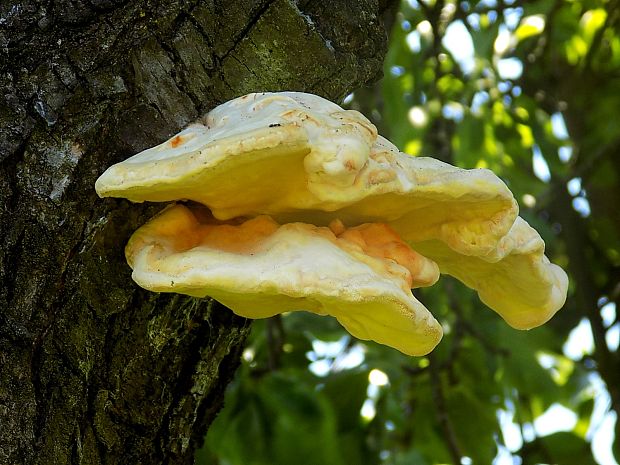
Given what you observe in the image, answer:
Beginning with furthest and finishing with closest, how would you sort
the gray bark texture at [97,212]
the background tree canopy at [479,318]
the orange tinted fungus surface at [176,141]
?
the background tree canopy at [479,318]
the gray bark texture at [97,212]
the orange tinted fungus surface at [176,141]

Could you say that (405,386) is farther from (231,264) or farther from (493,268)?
(231,264)

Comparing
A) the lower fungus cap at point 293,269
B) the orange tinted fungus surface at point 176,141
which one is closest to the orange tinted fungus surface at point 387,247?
the lower fungus cap at point 293,269

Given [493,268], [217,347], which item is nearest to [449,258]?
[493,268]

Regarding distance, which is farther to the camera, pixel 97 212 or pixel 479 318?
pixel 479 318

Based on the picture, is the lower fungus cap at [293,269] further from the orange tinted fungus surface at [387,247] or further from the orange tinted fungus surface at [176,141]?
the orange tinted fungus surface at [176,141]

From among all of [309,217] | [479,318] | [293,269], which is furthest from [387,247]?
[479,318]

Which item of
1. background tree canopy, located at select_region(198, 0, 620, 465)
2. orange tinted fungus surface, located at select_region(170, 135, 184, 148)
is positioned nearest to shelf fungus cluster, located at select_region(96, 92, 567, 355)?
orange tinted fungus surface, located at select_region(170, 135, 184, 148)

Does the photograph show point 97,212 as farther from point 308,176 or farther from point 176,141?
point 308,176
